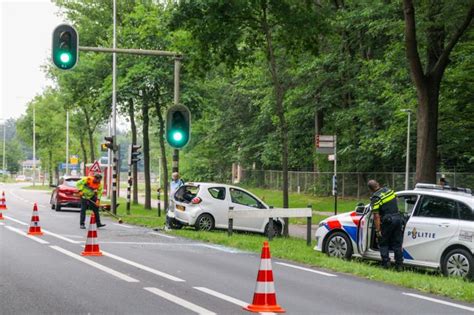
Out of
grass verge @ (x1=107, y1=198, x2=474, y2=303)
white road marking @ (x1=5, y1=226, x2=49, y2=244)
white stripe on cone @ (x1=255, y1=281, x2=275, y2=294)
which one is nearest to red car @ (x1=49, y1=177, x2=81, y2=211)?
white road marking @ (x1=5, y1=226, x2=49, y2=244)

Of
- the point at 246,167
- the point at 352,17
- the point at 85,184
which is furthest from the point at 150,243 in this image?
the point at 246,167

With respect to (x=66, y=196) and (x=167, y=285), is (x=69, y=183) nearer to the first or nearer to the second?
(x=66, y=196)

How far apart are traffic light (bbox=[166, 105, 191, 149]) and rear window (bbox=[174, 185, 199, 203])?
11.8ft

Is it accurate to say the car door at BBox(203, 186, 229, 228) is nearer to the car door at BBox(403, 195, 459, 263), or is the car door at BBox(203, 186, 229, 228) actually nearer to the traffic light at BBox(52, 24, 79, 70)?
the traffic light at BBox(52, 24, 79, 70)

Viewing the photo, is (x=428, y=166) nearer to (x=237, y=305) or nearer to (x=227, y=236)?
(x=227, y=236)

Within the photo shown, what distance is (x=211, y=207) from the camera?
2011 centimetres

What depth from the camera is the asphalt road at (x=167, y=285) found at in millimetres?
8172

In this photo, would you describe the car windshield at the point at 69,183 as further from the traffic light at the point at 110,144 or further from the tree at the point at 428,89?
the tree at the point at 428,89

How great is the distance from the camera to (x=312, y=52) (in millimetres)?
20234

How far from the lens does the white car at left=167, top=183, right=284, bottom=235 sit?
19953mm

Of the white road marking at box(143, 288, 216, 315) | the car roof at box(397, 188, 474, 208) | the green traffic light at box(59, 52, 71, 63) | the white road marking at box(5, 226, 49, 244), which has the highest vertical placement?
the green traffic light at box(59, 52, 71, 63)

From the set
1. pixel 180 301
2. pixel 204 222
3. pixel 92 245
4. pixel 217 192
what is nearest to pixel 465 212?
pixel 180 301

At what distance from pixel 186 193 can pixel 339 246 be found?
7290mm

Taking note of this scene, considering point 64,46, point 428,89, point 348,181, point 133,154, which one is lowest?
point 348,181
